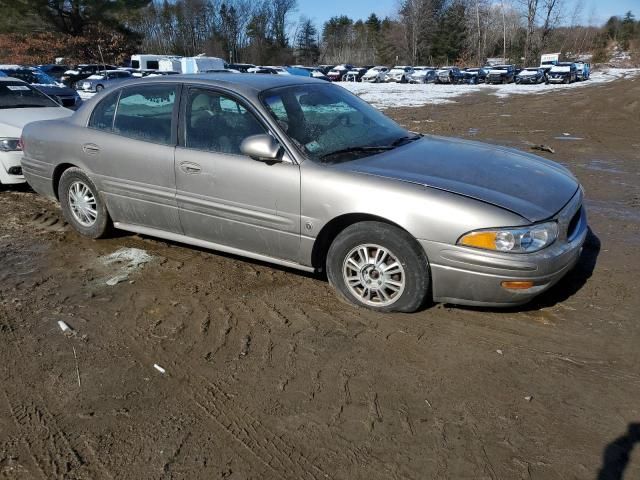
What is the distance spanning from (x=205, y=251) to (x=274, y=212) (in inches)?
52.8

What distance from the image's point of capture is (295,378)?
3107 millimetres

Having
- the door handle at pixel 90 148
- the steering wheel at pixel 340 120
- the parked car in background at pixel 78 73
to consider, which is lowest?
the parked car in background at pixel 78 73

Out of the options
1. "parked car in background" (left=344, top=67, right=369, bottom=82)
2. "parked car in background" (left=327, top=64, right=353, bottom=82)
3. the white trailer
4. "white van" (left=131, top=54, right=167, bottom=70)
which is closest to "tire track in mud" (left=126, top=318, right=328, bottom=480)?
the white trailer

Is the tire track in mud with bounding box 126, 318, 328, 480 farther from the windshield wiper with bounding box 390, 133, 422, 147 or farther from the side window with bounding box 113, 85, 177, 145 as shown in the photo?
the windshield wiper with bounding box 390, 133, 422, 147

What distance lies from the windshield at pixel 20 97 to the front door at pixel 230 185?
4.75 metres

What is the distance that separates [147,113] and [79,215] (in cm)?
136

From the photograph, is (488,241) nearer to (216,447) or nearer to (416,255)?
(416,255)

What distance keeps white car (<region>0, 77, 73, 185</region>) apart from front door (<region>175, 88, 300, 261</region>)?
3.71 m

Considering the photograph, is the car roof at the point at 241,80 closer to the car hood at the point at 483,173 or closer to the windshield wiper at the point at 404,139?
the windshield wiper at the point at 404,139

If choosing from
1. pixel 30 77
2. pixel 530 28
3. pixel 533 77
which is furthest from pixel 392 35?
pixel 30 77

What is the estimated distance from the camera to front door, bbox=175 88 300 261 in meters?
3.98

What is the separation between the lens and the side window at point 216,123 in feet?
13.6

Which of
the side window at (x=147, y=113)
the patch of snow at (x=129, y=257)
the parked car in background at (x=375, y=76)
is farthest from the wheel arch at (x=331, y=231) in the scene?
the parked car in background at (x=375, y=76)

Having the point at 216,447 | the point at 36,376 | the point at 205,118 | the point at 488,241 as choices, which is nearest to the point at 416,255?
the point at 488,241
